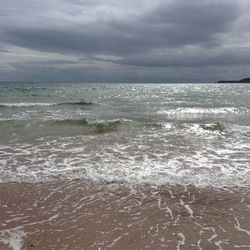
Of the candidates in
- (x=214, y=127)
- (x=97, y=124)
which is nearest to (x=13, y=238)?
(x=97, y=124)

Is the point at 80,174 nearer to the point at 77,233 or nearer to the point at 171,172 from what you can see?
the point at 171,172

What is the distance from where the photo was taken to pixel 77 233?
6.25 metres

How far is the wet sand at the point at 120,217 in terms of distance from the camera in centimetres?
589

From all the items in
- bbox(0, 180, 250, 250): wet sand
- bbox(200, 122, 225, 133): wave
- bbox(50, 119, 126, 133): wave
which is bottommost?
bbox(50, 119, 126, 133): wave

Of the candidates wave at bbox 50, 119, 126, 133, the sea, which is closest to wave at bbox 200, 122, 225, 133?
the sea

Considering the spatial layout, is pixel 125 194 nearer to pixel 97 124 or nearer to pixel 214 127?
pixel 214 127

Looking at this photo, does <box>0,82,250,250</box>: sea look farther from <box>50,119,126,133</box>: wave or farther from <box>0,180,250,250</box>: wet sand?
<box>50,119,126,133</box>: wave

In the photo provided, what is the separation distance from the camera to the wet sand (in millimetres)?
5895

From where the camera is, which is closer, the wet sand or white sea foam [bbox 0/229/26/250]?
white sea foam [bbox 0/229/26/250]

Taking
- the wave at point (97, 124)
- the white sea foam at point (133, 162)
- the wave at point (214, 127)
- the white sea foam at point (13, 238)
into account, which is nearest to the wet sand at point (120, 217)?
the white sea foam at point (13, 238)

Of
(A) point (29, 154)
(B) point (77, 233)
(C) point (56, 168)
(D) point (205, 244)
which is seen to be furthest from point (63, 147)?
(D) point (205, 244)

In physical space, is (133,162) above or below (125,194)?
below

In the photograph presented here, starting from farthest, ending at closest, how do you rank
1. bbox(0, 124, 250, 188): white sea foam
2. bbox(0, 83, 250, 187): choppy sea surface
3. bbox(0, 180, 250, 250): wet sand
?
bbox(0, 83, 250, 187): choppy sea surface, bbox(0, 124, 250, 188): white sea foam, bbox(0, 180, 250, 250): wet sand

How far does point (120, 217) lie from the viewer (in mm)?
6969
